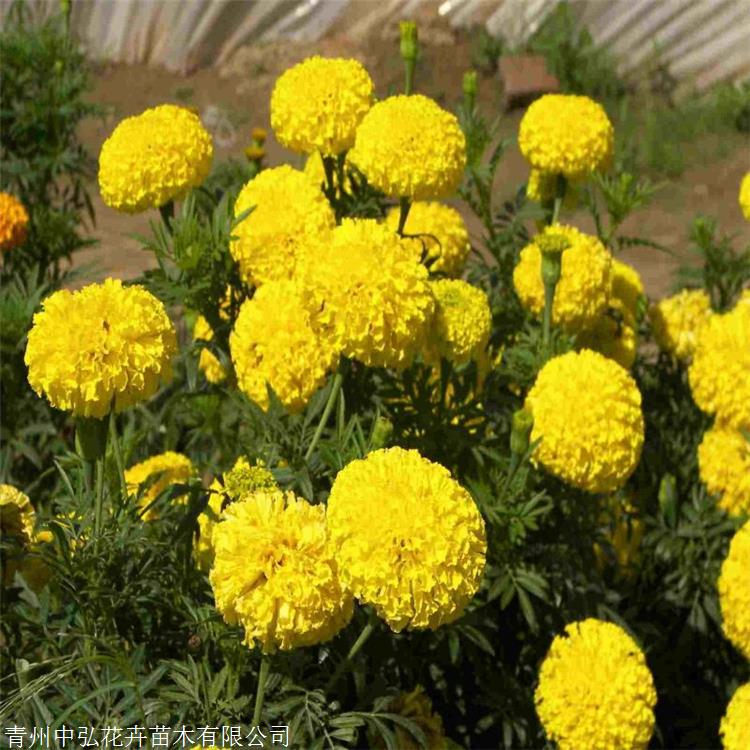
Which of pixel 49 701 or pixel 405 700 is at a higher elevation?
pixel 49 701

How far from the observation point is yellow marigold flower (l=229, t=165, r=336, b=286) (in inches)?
71.2

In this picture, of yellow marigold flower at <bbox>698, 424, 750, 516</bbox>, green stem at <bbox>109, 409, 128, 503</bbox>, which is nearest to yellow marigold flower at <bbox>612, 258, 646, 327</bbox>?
yellow marigold flower at <bbox>698, 424, 750, 516</bbox>

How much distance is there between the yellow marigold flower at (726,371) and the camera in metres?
2.12

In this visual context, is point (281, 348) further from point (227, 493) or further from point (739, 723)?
point (739, 723)

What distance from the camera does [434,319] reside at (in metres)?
1.73

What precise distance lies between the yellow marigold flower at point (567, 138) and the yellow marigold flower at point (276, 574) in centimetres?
119

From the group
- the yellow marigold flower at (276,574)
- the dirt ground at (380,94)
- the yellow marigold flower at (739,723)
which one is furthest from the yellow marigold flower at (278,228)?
the dirt ground at (380,94)

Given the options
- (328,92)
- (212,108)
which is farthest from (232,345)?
(212,108)

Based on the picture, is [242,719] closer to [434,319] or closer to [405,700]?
[405,700]

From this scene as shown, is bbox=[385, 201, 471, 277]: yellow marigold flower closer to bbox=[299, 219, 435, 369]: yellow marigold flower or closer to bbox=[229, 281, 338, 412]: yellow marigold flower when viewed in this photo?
bbox=[229, 281, 338, 412]: yellow marigold flower

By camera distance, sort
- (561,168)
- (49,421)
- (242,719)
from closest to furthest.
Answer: (242,719) < (561,168) < (49,421)

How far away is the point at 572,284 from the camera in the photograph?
2.14 metres

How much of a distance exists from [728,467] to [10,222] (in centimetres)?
150

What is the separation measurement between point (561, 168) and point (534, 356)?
421 mm
